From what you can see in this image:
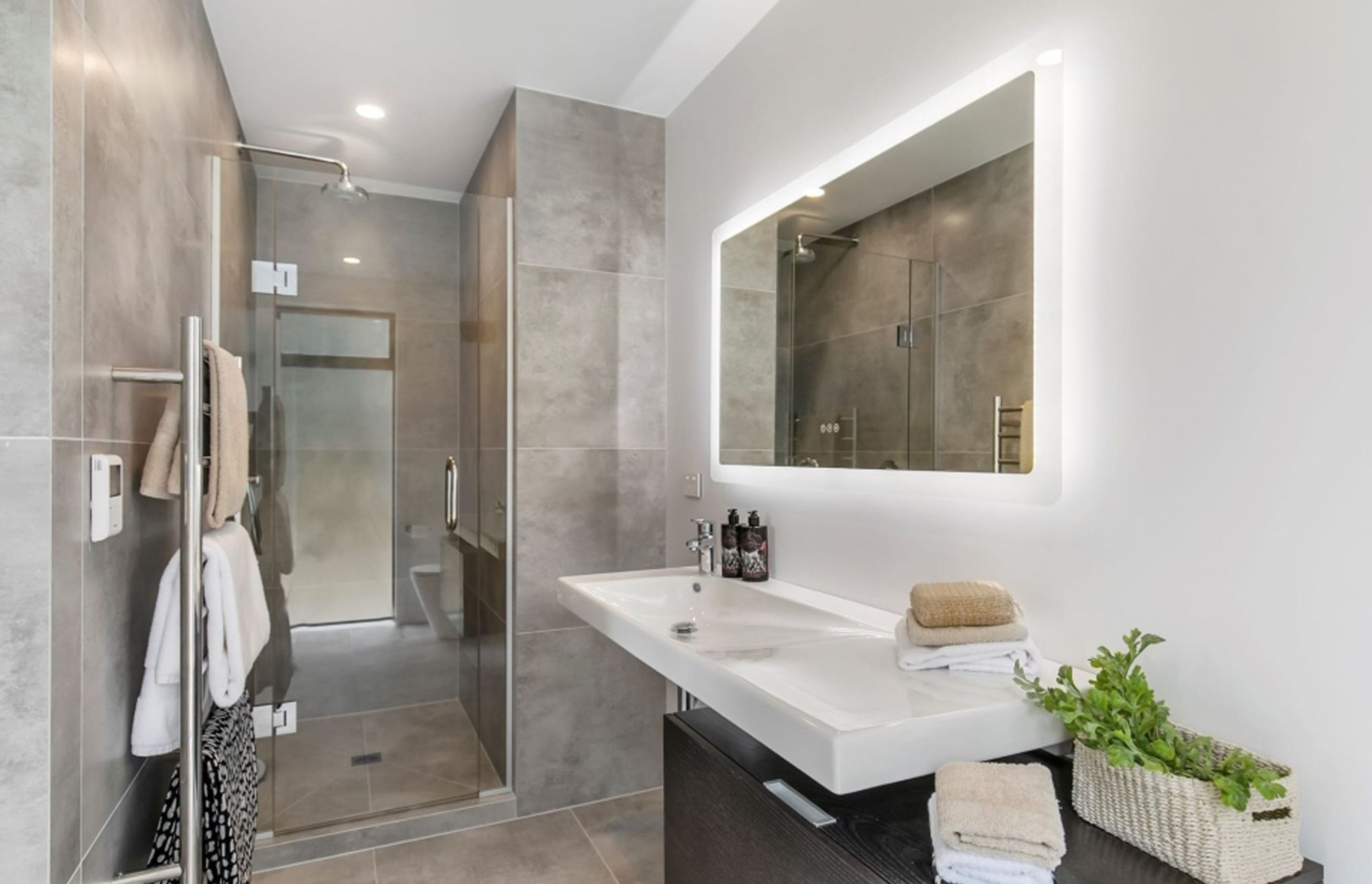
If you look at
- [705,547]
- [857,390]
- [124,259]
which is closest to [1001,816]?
[857,390]

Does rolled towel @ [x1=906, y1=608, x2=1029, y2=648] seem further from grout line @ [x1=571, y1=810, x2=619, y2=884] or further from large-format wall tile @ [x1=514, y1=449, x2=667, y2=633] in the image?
large-format wall tile @ [x1=514, y1=449, x2=667, y2=633]

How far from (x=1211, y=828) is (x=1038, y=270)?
90cm

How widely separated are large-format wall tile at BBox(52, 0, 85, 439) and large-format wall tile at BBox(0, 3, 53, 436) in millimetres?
10

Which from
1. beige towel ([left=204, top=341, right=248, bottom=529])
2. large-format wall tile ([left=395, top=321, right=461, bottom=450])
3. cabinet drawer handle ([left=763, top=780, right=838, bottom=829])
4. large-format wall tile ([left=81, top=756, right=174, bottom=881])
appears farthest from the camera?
large-format wall tile ([left=395, top=321, right=461, bottom=450])

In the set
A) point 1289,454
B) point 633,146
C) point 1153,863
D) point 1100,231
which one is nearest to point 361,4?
point 633,146

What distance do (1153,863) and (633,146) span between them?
2.65 metres

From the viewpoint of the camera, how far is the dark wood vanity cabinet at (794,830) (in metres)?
1.00

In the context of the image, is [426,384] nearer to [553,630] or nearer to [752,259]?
[553,630]

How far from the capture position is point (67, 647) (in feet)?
3.79

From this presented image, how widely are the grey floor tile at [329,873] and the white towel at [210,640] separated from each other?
949mm

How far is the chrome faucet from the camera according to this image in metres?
2.35

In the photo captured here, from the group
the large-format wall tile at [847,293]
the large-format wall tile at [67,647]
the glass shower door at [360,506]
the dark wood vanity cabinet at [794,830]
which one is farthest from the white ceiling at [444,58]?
the dark wood vanity cabinet at [794,830]

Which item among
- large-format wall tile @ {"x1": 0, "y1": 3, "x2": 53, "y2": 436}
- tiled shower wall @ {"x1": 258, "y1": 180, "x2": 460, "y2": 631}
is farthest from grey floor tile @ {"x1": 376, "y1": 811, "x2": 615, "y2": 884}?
large-format wall tile @ {"x1": 0, "y1": 3, "x2": 53, "y2": 436}

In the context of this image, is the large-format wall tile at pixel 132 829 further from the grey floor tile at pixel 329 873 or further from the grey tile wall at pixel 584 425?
the grey tile wall at pixel 584 425
